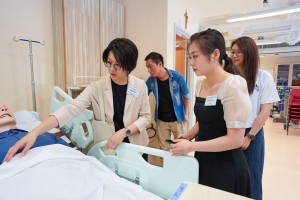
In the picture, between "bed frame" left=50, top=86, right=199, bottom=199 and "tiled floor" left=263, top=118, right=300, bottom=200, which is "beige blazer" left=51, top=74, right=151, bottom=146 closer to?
"bed frame" left=50, top=86, right=199, bottom=199

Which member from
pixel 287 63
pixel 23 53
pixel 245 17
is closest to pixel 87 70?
pixel 23 53

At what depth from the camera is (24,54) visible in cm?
181

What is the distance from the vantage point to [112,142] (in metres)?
1.06

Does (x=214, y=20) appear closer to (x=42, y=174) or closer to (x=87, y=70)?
(x=87, y=70)

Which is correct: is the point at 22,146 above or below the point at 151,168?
above

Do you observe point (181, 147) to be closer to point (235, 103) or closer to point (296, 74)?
point (235, 103)

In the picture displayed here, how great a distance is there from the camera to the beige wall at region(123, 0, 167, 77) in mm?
2514

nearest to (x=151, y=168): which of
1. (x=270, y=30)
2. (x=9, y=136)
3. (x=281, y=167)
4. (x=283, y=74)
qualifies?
(x=9, y=136)

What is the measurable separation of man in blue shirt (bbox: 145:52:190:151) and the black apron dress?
4.07ft

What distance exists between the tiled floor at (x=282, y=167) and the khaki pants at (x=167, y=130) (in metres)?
1.15

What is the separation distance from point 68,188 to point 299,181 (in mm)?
2796

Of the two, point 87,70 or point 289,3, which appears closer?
point 87,70

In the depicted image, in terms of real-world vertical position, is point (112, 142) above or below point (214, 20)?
below

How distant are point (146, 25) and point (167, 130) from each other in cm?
154
